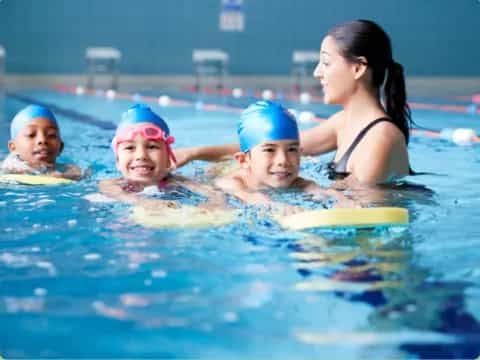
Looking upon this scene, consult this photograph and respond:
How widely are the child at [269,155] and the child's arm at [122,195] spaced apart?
345mm

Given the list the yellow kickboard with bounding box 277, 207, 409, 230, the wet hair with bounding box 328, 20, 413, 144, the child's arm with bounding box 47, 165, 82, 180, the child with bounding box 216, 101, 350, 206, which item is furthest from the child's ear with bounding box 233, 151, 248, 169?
the child's arm with bounding box 47, 165, 82, 180

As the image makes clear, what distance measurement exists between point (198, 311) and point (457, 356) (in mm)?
624

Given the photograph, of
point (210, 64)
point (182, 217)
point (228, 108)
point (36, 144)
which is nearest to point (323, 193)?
point (182, 217)

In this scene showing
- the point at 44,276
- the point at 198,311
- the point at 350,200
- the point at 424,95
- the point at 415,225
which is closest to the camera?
→ the point at 198,311

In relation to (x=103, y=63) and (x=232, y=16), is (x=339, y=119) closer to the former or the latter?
(x=232, y=16)

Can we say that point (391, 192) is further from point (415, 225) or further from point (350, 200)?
point (415, 225)

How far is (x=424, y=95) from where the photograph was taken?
13.6m

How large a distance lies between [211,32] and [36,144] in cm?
1256

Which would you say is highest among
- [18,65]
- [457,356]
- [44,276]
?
[18,65]

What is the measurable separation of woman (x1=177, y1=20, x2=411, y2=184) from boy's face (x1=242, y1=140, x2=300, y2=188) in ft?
1.39

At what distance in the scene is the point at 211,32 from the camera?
53.7ft

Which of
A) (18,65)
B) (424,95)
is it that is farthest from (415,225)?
(18,65)

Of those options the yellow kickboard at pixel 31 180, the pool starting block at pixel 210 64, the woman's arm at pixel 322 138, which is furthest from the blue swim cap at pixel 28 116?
the pool starting block at pixel 210 64

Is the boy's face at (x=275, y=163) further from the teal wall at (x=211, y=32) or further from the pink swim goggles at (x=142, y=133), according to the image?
the teal wall at (x=211, y=32)
